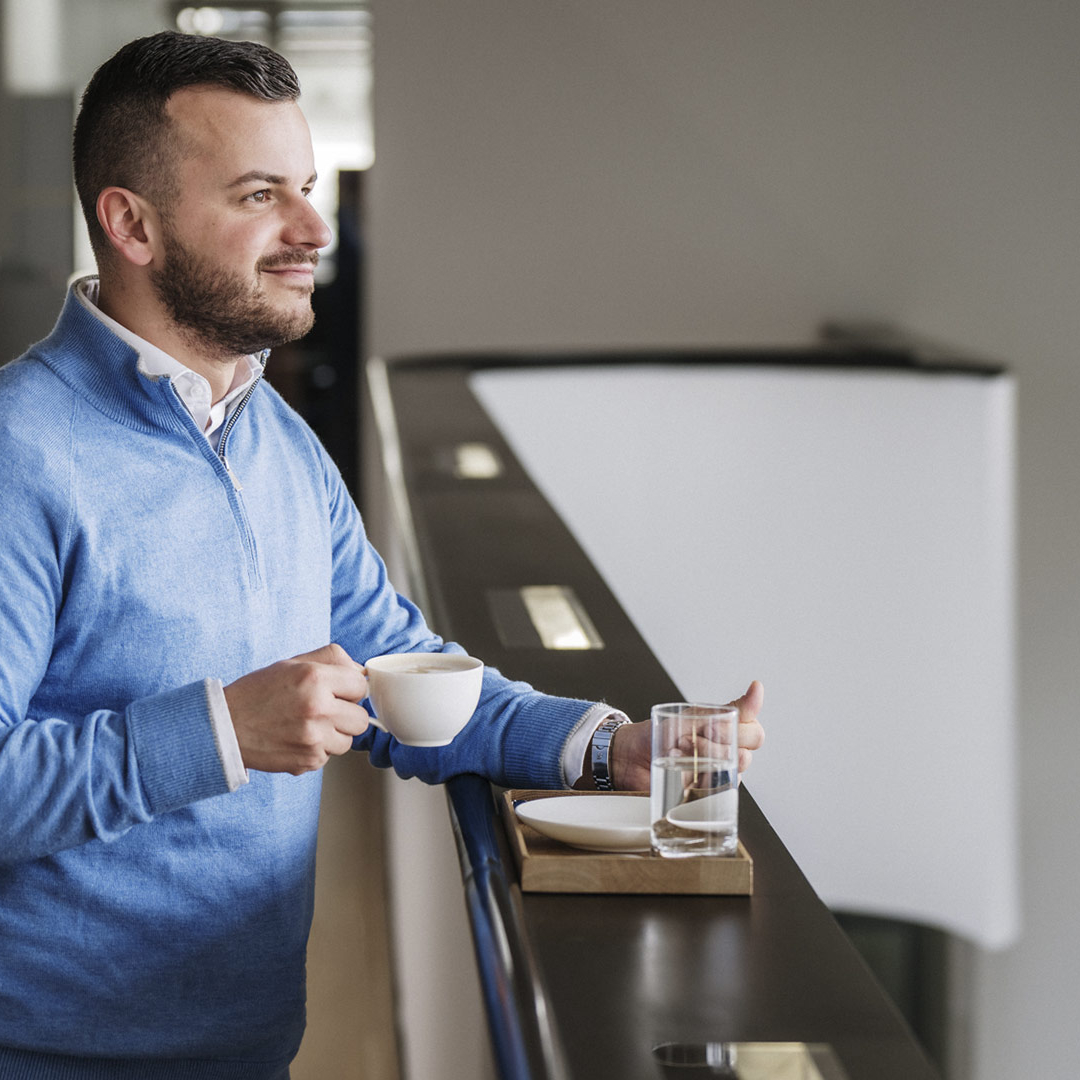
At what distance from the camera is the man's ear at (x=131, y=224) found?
3.96 feet

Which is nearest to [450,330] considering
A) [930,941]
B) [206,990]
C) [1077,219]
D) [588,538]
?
[588,538]

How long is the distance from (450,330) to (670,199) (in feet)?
4.06

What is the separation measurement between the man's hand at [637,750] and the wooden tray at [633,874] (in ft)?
0.71

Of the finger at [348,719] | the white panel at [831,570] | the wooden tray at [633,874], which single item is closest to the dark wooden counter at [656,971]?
the wooden tray at [633,874]

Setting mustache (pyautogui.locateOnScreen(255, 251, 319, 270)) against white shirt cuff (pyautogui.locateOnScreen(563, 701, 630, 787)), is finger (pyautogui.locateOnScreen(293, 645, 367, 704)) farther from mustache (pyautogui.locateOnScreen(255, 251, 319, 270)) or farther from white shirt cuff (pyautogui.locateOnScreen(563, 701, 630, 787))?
Result: mustache (pyautogui.locateOnScreen(255, 251, 319, 270))

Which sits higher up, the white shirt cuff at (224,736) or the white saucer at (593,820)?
the white shirt cuff at (224,736)

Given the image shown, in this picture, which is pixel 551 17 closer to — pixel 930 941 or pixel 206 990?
pixel 930 941

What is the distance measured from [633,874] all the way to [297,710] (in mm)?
257

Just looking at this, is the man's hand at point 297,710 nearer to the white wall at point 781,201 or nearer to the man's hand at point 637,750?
the man's hand at point 637,750

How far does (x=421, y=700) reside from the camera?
1101 mm

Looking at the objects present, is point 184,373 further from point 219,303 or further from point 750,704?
point 750,704

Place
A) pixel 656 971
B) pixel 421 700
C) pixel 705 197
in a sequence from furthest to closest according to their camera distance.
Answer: pixel 705 197 → pixel 421 700 → pixel 656 971

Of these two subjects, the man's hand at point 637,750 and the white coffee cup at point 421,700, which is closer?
the white coffee cup at point 421,700

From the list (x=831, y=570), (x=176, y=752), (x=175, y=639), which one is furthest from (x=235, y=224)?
(x=831, y=570)
